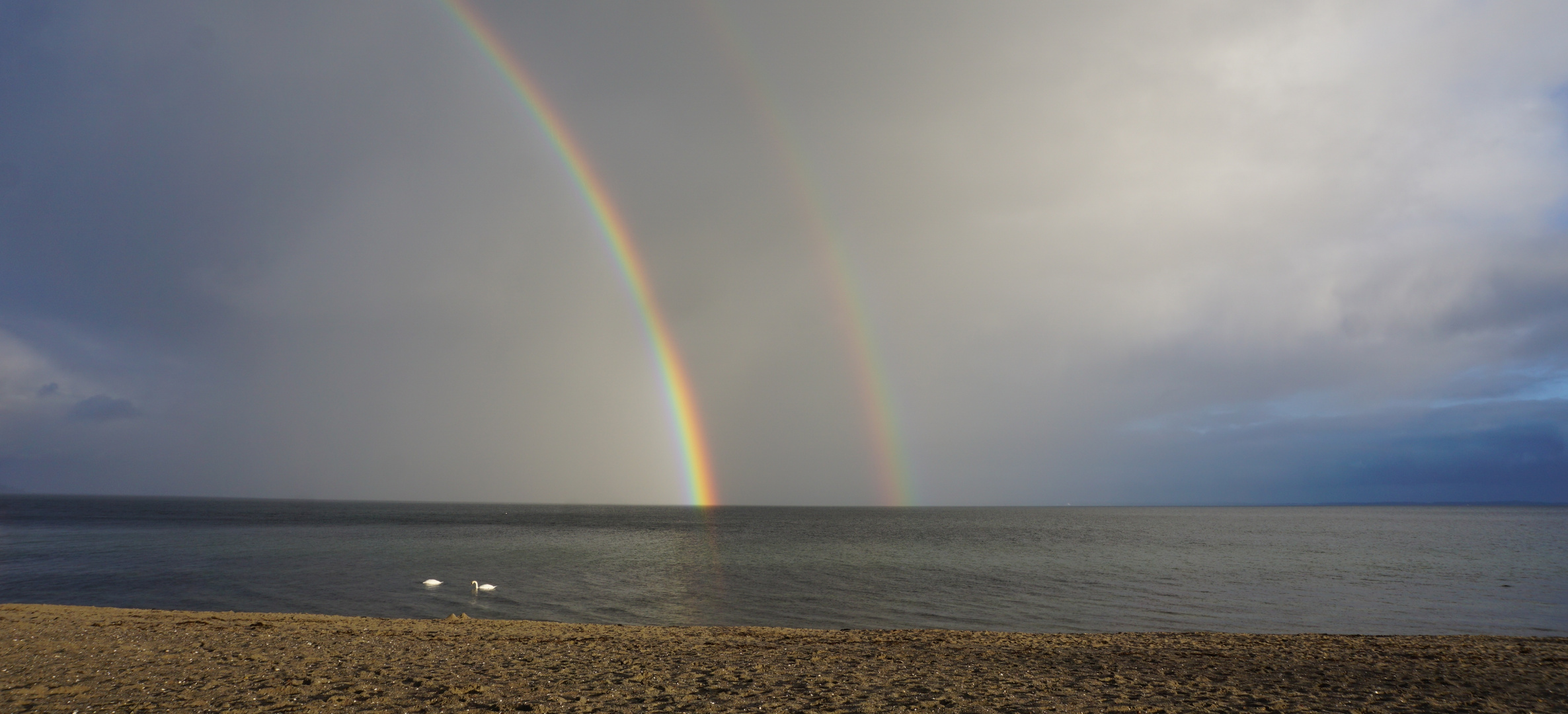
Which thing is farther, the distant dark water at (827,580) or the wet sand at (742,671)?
the distant dark water at (827,580)

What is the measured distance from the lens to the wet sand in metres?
11.6

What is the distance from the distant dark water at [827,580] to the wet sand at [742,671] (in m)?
7.95

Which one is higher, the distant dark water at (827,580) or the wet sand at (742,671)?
the wet sand at (742,671)

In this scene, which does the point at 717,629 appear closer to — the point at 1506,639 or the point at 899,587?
the point at 899,587

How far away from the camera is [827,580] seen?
39.5 m

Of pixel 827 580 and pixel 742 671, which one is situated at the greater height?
pixel 742 671

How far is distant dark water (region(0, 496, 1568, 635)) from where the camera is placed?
2800 cm

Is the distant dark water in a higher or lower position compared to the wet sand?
lower

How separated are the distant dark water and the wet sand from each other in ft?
26.1

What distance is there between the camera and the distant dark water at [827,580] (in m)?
28.0

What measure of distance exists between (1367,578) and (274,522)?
127784 mm

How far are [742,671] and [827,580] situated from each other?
2619 centimetres

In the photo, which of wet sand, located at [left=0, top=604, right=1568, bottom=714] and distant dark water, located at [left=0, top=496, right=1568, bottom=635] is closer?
wet sand, located at [left=0, top=604, right=1568, bottom=714]

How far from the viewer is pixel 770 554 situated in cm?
5838
